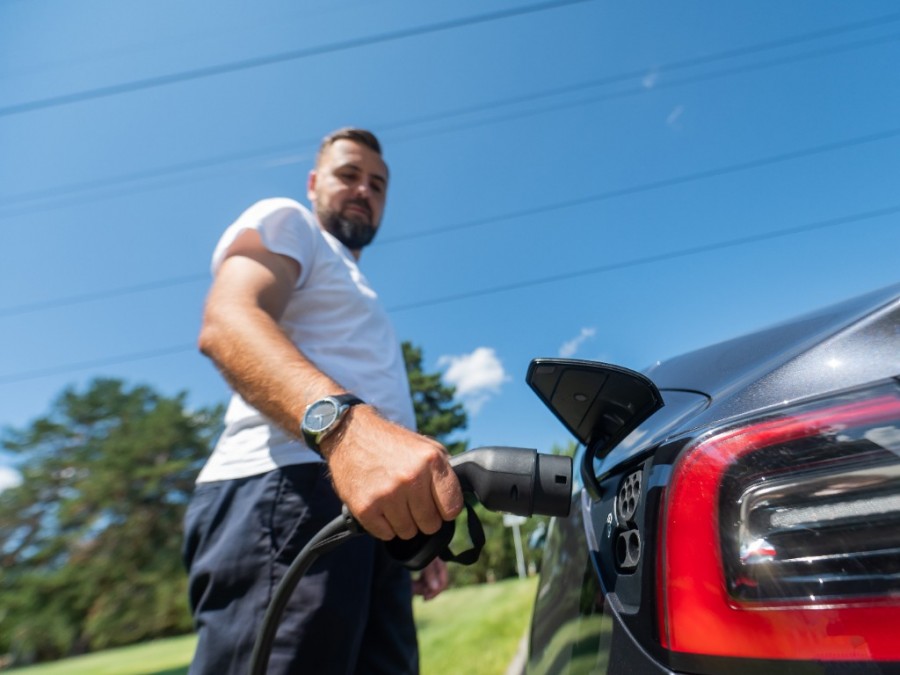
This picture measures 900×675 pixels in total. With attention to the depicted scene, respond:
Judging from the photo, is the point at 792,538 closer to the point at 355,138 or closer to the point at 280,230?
the point at 280,230

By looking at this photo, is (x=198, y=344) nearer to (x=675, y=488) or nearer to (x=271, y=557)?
(x=271, y=557)

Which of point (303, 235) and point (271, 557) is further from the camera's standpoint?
point (303, 235)

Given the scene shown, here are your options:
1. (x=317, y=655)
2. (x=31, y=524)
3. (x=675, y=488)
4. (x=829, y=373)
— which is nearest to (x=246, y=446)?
(x=317, y=655)

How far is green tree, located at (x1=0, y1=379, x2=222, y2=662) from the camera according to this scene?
86.3 feet

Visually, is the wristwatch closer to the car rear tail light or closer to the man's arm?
the man's arm

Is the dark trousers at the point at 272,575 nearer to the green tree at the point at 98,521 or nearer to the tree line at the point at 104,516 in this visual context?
the tree line at the point at 104,516

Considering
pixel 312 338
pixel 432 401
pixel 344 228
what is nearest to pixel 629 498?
pixel 312 338

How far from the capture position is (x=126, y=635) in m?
26.0

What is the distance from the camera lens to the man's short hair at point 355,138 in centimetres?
210

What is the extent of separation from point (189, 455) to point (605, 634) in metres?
33.7

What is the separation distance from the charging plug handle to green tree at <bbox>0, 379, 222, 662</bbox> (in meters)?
30.6

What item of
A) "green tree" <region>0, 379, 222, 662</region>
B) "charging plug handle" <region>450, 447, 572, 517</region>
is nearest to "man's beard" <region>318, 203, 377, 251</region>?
"charging plug handle" <region>450, 447, 572, 517</region>

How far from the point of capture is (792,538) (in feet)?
1.80

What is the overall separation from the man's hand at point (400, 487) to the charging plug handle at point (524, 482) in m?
0.05
